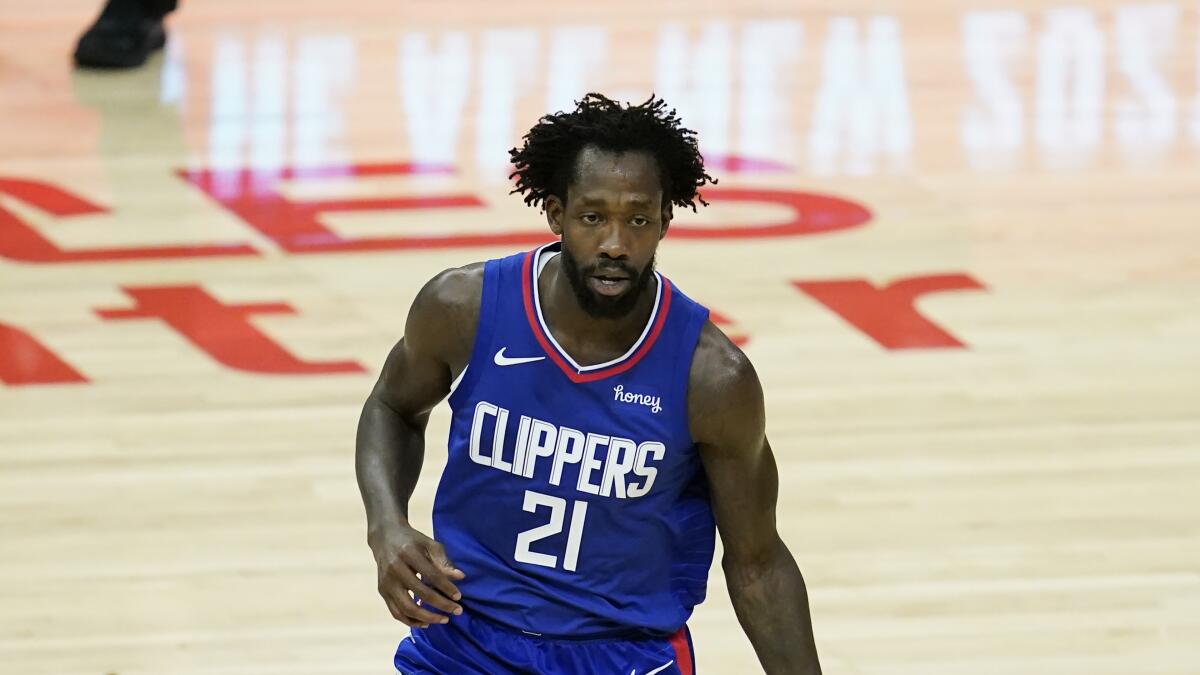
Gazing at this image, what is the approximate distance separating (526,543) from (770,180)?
4142mm

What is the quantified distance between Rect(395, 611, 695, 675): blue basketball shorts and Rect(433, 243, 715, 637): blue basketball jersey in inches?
0.8

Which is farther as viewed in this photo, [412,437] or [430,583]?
[412,437]

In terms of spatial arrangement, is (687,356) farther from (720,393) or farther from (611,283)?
(611,283)

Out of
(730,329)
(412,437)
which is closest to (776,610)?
(412,437)

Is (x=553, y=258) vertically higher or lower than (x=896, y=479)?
higher

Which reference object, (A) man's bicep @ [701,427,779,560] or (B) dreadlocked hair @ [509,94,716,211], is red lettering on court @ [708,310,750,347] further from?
(B) dreadlocked hair @ [509,94,716,211]

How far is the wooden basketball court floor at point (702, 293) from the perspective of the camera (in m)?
4.27

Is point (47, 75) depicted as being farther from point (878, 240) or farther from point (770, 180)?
point (878, 240)

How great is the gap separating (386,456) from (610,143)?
0.59 metres

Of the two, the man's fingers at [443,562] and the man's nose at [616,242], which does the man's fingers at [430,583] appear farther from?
the man's nose at [616,242]

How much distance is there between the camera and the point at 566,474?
2.79 meters

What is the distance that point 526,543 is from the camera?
9.30 ft

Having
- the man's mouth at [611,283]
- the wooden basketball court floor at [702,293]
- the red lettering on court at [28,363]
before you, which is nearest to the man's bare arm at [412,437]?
the man's mouth at [611,283]

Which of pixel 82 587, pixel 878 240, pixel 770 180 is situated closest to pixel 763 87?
pixel 770 180
